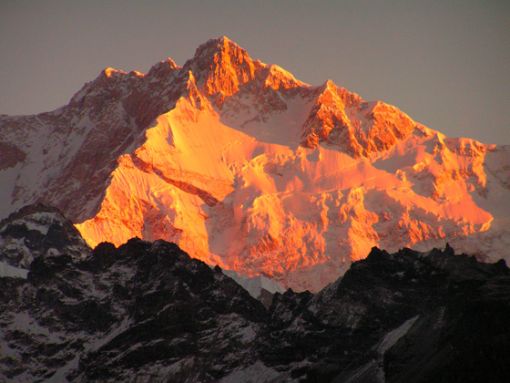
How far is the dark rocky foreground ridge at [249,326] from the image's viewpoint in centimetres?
15662

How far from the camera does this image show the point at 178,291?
192 meters

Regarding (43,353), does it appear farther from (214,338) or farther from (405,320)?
(405,320)

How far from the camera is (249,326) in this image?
187125 mm

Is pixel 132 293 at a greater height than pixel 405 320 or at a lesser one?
greater

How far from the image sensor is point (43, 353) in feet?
627

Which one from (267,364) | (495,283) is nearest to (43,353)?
(267,364)

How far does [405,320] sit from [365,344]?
6170 mm

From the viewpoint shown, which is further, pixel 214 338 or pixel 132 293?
pixel 132 293

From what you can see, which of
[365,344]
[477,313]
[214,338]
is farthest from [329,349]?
[477,313]

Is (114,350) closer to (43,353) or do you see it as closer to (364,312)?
(43,353)

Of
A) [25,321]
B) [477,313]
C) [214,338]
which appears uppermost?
[25,321]

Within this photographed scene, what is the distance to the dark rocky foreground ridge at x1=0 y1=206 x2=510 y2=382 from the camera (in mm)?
156625

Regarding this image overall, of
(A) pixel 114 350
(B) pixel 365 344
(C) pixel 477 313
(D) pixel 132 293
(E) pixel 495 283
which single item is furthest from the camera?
(D) pixel 132 293

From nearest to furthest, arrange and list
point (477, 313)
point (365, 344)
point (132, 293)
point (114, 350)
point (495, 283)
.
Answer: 1. point (477, 313)
2. point (495, 283)
3. point (365, 344)
4. point (114, 350)
5. point (132, 293)
